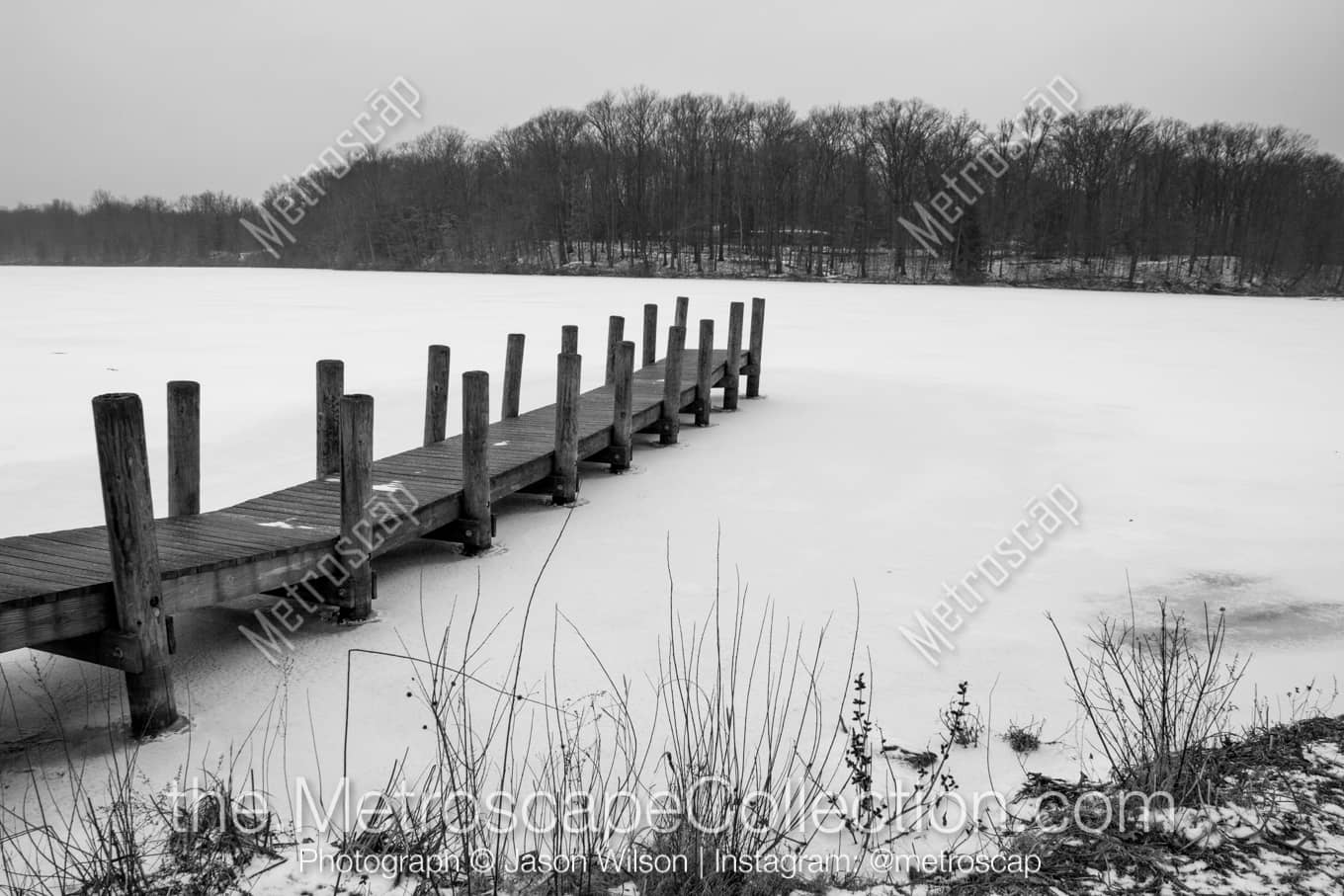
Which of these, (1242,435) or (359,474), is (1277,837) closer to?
(359,474)

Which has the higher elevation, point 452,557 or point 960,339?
point 960,339

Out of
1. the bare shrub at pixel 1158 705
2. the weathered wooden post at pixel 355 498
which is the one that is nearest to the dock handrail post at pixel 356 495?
the weathered wooden post at pixel 355 498

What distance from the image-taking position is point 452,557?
6613 mm

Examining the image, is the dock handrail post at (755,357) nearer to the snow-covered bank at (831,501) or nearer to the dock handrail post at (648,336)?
the snow-covered bank at (831,501)

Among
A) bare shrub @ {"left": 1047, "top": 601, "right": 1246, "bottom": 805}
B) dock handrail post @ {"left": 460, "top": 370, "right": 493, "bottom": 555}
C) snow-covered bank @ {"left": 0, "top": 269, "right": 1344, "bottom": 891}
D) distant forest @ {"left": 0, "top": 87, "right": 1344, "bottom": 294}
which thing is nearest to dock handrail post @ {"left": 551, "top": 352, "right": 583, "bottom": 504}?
snow-covered bank @ {"left": 0, "top": 269, "right": 1344, "bottom": 891}

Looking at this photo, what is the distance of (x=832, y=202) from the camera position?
61719mm

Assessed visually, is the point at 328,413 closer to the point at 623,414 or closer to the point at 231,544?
the point at 231,544

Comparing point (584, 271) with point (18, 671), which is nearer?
point (18, 671)

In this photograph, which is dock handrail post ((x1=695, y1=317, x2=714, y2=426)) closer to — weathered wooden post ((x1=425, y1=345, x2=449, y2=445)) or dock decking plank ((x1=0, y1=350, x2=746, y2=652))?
dock decking plank ((x1=0, y1=350, x2=746, y2=652))

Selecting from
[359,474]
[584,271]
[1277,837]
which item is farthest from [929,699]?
[584,271]

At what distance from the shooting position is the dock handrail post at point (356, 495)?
17.2 feet

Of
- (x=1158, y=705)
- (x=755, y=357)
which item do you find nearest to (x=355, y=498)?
(x=1158, y=705)

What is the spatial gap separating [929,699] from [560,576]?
8.38 ft

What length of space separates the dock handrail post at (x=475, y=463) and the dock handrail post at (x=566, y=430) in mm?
1118
